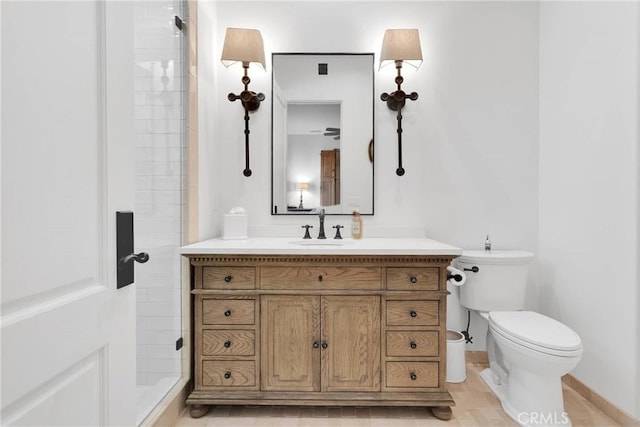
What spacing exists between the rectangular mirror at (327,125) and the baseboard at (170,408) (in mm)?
1334

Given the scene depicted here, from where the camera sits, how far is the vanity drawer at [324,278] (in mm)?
1886

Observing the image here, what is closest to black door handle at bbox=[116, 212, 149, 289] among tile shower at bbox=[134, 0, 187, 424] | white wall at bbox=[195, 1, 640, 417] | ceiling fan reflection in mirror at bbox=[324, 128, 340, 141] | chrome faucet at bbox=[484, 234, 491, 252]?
tile shower at bbox=[134, 0, 187, 424]

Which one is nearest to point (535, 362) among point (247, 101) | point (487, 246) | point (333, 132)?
point (487, 246)

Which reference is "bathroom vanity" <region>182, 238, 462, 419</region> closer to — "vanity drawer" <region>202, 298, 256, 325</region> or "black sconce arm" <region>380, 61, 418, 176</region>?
"vanity drawer" <region>202, 298, 256, 325</region>

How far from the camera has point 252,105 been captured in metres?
2.45

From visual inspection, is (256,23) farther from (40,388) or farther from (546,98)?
(40,388)

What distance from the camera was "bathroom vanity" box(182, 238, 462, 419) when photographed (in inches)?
73.5

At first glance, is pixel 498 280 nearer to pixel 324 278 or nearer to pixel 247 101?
pixel 324 278

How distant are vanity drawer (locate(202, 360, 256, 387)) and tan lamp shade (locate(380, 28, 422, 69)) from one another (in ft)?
6.44

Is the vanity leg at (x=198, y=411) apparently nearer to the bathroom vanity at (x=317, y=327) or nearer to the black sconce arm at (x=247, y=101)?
the bathroom vanity at (x=317, y=327)

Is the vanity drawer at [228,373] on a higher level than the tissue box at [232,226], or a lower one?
lower

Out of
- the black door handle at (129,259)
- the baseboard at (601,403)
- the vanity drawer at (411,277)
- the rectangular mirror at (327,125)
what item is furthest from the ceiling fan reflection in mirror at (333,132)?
the baseboard at (601,403)

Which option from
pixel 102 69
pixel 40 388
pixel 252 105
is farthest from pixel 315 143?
pixel 40 388

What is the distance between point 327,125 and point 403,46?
67cm
